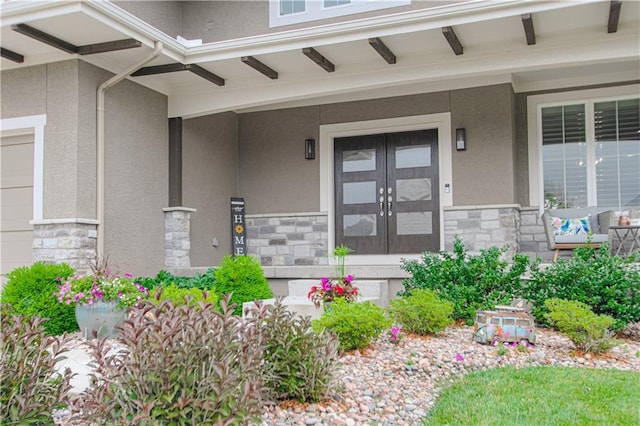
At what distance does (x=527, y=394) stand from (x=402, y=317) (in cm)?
149

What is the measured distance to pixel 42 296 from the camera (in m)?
5.32

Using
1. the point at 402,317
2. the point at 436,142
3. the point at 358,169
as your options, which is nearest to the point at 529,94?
the point at 436,142

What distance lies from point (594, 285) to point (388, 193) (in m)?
3.67

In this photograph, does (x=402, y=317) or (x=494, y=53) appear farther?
(x=494, y=53)

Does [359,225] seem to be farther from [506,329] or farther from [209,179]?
[506,329]

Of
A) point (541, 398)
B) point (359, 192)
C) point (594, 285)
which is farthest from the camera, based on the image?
point (359, 192)

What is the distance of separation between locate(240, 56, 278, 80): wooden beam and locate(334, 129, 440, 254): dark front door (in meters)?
1.77

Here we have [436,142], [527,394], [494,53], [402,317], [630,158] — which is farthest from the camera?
[436,142]

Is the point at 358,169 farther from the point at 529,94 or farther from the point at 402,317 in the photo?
the point at 402,317

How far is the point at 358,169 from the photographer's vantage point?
26.9ft

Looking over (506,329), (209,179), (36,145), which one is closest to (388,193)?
(209,179)

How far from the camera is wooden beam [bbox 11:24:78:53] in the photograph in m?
5.50

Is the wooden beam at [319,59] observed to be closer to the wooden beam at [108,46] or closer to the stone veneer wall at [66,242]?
the wooden beam at [108,46]

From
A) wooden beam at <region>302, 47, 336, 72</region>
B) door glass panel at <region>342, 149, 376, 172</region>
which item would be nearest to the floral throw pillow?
door glass panel at <region>342, 149, 376, 172</region>
